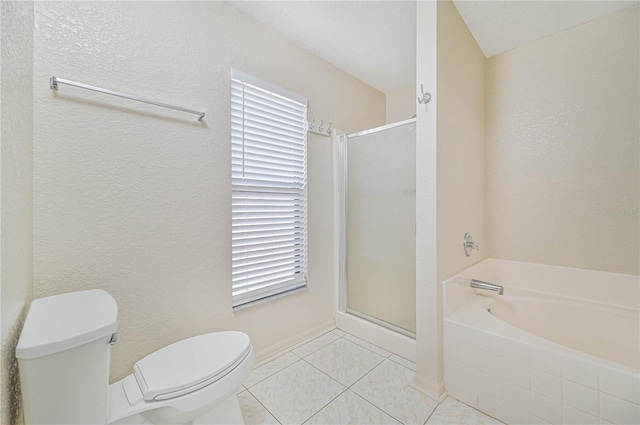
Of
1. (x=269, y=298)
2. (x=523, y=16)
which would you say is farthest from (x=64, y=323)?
Answer: (x=523, y=16)

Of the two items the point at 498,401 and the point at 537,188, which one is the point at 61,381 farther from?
the point at 537,188

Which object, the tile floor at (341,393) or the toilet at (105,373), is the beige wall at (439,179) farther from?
the toilet at (105,373)

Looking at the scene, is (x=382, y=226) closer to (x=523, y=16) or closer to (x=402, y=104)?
(x=402, y=104)

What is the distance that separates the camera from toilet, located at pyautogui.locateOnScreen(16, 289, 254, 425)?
0.74m

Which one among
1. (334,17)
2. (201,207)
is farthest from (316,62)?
(201,207)

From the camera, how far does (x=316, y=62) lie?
7.05 feet

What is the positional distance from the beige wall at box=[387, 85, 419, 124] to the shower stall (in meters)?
0.89

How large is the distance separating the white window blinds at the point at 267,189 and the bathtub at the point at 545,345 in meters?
1.14

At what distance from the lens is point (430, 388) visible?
4.83ft

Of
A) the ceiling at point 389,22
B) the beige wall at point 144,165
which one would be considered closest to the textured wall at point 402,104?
the ceiling at point 389,22

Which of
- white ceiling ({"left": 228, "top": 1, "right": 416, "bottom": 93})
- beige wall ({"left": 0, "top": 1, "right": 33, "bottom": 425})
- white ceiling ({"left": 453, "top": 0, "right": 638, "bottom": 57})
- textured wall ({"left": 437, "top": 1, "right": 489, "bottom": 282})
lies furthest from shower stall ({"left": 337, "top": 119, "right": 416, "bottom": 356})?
beige wall ({"left": 0, "top": 1, "right": 33, "bottom": 425})

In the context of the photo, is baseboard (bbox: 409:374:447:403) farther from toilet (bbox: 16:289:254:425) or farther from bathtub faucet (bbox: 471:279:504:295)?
toilet (bbox: 16:289:254:425)

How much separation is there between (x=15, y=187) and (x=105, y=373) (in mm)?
693

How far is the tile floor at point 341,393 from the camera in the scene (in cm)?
132
